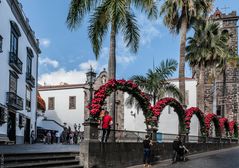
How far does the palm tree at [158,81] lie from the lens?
97.8ft

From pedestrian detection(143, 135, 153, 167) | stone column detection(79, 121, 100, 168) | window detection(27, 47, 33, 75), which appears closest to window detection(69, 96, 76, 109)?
window detection(27, 47, 33, 75)

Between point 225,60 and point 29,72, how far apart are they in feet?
63.1

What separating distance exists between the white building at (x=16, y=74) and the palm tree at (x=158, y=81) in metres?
9.04

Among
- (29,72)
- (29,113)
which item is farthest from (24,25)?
(29,113)

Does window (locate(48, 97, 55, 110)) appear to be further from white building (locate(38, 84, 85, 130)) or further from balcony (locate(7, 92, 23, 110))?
balcony (locate(7, 92, 23, 110))

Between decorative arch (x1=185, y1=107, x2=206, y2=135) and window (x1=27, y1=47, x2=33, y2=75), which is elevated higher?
window (x1=27, y1=47, x2=33, y2=75)

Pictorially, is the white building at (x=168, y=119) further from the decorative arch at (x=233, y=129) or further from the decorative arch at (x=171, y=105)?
the decorative arch at (x=171, y=105)

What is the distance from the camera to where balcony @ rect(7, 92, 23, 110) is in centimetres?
2941

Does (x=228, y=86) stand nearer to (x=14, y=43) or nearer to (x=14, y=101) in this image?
(x=14, y=43)

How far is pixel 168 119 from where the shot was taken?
51.0 m

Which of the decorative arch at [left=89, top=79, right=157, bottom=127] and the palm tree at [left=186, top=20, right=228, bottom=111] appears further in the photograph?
the palm tree at [left=186, top=20, right=228, bottom=111]

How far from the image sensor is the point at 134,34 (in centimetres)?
2188

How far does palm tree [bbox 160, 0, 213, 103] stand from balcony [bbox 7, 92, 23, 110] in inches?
491

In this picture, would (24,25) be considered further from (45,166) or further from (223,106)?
(223,106)
